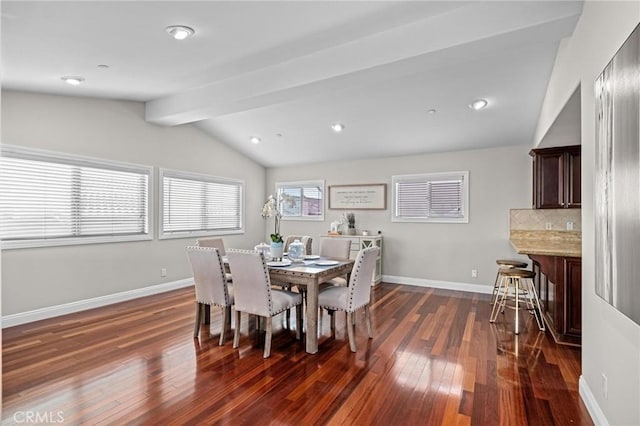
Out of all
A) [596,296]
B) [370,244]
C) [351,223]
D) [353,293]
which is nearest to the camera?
[596,296]

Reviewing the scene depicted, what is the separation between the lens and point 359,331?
12.3 feet

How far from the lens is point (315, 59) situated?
3422mm

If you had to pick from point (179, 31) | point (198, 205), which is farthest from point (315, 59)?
point (198, 205)

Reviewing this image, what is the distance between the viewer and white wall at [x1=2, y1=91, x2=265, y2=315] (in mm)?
3875

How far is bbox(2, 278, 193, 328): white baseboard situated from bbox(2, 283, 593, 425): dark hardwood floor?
14 cm

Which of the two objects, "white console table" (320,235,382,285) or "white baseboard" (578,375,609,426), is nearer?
"white baseboard" (578,375,609,426)

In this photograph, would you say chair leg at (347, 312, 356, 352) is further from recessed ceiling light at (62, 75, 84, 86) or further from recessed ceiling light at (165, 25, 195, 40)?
recessed ceiling light at (62, 75, 84, 86)

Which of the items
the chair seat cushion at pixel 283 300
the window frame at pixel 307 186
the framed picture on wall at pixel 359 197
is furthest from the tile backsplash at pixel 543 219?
the chair seat cushion at pixel 283 300

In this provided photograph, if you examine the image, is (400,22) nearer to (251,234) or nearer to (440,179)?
(440,179)

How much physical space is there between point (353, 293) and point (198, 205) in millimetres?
3940

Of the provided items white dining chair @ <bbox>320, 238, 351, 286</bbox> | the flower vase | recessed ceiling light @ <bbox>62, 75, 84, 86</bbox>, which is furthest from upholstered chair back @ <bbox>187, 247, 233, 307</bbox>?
recessed ceiling light @ <bbox>62, 75, 84, 86</bbox>

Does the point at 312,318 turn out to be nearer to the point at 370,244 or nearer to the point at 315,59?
the point at 315,59

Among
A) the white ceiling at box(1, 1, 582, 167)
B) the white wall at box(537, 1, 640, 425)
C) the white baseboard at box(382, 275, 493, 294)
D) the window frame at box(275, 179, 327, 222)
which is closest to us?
the white wall at box(537, 1, 640, 425)

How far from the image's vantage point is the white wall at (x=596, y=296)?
166 cm
